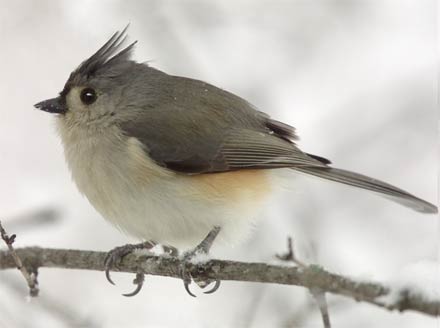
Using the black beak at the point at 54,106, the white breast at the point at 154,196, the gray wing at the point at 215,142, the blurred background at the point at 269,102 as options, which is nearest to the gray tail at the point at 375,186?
the gray wing at the point at 215,142

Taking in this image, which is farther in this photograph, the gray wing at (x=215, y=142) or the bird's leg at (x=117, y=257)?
the gray wing at (x=215, y=142)

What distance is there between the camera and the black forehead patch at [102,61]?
3.29m

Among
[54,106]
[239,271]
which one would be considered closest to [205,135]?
[54,106]

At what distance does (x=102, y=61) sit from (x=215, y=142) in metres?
0.70

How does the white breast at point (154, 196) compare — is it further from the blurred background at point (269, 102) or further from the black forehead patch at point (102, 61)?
the blurred background at point (269, 102)

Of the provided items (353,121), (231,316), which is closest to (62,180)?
(231,316)

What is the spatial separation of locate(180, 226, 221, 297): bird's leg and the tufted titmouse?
0.04 feet

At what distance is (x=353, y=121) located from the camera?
16.0 ft

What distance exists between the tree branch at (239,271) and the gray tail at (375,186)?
2.74 feet

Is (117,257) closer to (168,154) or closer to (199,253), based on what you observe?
(199,253)

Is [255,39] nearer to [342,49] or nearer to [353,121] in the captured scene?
[342,49]

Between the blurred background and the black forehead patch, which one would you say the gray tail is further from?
the black forehead patch

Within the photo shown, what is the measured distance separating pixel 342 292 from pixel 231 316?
7.74 ft

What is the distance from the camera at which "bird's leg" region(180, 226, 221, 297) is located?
2.65m
